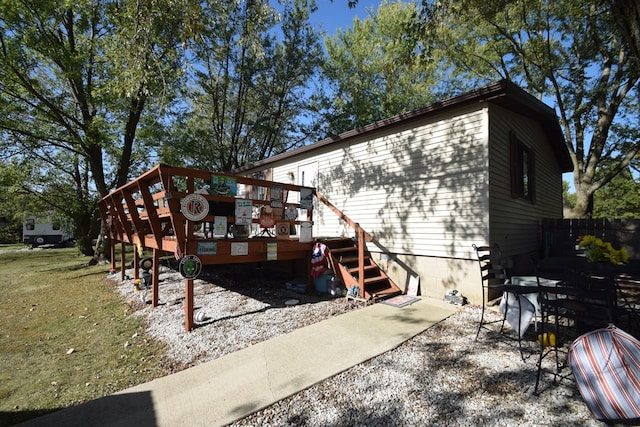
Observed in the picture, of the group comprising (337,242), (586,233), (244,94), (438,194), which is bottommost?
(337,242)

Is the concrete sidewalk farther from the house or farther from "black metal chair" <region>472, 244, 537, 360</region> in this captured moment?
the house

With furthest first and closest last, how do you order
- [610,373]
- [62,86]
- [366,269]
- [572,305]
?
[62,86] < [366,269] < [572,305] < [610,373]

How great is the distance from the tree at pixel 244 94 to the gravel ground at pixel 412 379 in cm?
1336

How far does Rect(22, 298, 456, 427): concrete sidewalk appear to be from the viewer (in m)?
2.62

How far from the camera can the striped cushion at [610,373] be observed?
229 cm

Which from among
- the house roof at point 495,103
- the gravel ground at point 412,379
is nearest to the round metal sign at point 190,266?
the gravel ground at point 412,379

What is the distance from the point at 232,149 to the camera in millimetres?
18125

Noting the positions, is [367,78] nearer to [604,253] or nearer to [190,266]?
[190,266]

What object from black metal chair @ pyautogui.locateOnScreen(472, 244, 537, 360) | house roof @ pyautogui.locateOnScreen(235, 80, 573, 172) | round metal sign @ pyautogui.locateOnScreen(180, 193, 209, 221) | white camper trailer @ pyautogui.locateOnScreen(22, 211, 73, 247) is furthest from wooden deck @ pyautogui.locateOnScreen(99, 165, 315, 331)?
white camper trailer @ pyautogui.locateOnScreen(22, 211, 73, 247)

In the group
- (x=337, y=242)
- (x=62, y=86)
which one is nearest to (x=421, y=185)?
(x=337, y=242)

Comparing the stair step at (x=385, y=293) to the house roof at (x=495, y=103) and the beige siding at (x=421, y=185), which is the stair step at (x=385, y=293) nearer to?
the beige siding at (x=421, y=185)

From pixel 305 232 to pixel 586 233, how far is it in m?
7.29

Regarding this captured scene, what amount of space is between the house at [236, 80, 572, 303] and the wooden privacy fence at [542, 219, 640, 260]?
0.32 meters

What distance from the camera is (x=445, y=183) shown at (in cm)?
628
